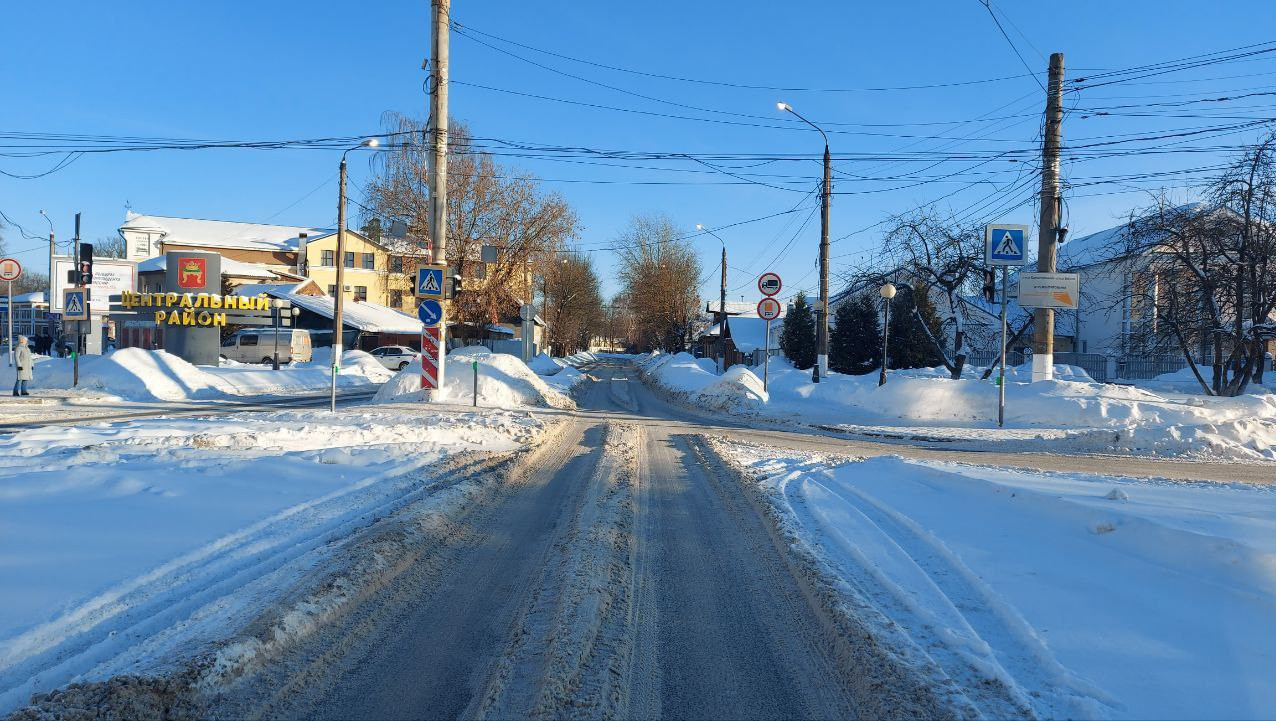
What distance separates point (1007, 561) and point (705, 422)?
41.9 feet

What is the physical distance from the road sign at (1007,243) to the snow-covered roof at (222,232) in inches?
2854

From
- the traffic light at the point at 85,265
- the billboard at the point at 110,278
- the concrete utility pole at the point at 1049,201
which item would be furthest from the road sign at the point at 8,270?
the concrete utility pole at the point at 1049,201

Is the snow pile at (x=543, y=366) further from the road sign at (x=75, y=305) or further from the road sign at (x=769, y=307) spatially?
the road sign at (x=769, y=307)

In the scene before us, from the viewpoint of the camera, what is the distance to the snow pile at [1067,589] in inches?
139

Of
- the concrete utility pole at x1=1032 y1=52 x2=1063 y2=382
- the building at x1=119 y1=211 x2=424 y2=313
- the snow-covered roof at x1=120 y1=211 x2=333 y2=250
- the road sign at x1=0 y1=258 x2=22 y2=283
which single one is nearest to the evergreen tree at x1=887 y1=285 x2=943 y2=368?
the concrete utility pole at x1=1032 y1=52 x2=1063 y2=382

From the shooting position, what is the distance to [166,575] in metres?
4.91

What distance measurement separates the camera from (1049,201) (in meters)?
19.0

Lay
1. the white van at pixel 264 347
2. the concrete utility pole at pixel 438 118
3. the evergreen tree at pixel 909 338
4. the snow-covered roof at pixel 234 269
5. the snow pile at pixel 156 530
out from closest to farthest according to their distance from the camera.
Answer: the snow pile at pixel 156 530 → the concrete utility pole at pixel 438 118 → the evergreen tree at pixel 909 338 → the white van at pixel 264 347 → the snow-covered roof at pixel 234 269

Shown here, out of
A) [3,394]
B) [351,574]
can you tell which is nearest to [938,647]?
[351,574]

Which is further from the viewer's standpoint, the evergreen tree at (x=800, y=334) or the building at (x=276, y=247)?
the building at (x=276, y=247)

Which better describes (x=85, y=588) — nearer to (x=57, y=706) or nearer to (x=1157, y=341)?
(x=57, y=706)

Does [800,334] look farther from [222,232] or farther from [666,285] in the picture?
[222,232]

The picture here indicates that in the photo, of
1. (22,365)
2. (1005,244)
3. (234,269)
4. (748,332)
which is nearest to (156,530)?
(1005,244)

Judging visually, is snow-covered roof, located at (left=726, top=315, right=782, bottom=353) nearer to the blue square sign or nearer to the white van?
the white van
